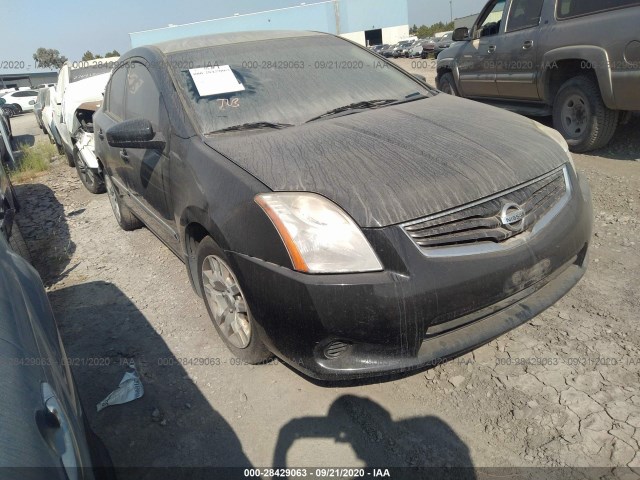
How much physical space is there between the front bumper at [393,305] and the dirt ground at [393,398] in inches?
13.8

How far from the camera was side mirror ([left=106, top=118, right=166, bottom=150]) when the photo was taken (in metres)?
2.76

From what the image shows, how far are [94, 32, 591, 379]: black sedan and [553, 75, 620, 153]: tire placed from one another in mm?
2690

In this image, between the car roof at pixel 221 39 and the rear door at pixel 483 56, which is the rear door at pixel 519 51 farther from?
the car roof at pixel 221 39

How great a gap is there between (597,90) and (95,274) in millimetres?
5145

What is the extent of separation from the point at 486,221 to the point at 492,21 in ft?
18.2

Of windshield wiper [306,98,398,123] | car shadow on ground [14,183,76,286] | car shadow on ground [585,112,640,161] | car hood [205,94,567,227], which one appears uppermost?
windshield wiper [306,98,398,123]

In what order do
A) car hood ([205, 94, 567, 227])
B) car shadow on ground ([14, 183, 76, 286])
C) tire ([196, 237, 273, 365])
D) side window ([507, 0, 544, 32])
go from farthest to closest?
1. side window ([507, 0, 544, 32])
2. car shadow on ground ([14, 183, 76, 286])
3. tire ([196, 237, 273, 365])
4. car hood ([205, 94, 567, 227])

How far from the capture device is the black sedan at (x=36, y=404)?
1104 millimetres

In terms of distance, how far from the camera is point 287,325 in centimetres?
199

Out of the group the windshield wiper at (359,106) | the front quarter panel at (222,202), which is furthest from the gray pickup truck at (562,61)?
the front quarter panel at (222,202)

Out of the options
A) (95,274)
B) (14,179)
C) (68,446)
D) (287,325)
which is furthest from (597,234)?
(14,179)

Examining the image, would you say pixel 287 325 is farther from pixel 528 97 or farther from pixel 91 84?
pixel 91 84

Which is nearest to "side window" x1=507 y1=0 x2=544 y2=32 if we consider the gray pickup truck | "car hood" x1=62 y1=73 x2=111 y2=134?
the gray pickup truck

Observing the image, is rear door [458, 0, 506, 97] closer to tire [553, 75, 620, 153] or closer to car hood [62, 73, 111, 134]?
tire [553, 75, 620, 153]
